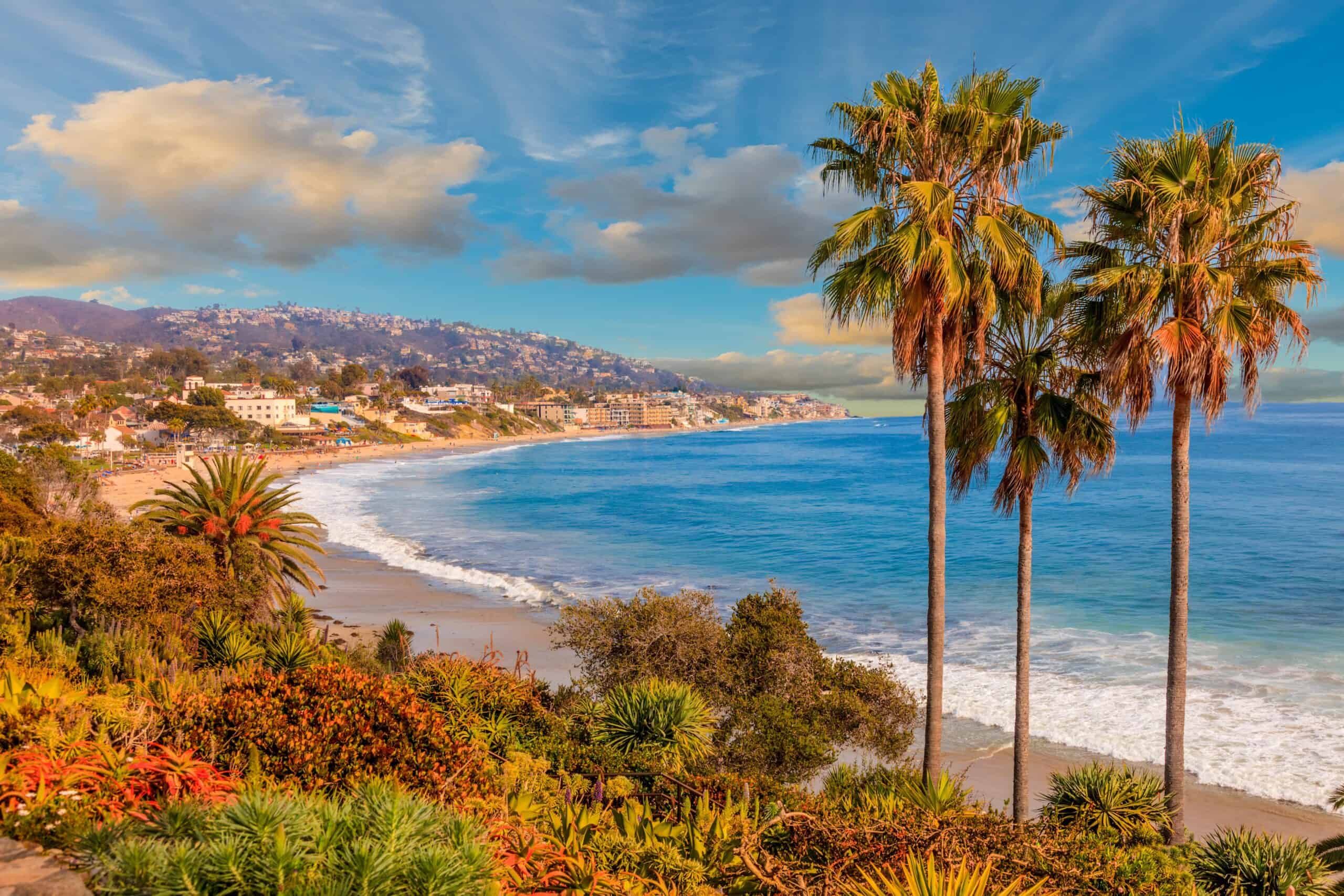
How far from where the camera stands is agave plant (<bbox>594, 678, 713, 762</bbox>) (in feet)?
28.9

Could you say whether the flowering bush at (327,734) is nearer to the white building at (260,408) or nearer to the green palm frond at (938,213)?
the green palm frond at (938,213)

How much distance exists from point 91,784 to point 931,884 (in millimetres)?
5421

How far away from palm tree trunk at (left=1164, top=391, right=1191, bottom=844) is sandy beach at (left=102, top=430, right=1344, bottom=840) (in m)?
2.63

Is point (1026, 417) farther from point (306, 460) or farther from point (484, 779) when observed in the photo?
point (306, 460)

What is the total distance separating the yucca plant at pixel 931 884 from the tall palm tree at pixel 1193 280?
22.5ft

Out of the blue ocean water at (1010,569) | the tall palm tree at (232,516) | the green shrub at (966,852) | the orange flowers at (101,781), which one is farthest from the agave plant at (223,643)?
the blue ocean water at (1010,569)

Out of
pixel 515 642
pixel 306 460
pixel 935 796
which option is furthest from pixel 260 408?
pixel 935 796

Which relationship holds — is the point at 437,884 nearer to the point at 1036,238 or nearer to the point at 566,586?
the point at 1036,238

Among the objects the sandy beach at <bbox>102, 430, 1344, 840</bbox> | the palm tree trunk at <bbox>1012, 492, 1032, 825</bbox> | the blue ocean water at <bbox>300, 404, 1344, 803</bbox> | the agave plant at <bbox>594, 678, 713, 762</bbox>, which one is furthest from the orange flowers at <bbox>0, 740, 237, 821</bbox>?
the blue ocean water at <bbox>300, 404, 1344, 803</bbox>

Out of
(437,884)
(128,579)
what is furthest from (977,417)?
(128,579)

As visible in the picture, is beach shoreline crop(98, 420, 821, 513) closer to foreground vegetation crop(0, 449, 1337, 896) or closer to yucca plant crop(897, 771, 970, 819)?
foreground vegetation crop(0, 449, 1337, 896)

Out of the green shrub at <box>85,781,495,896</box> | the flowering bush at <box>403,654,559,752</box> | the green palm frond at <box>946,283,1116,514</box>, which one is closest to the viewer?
the green shrub at <box>85,781,495,896</box>

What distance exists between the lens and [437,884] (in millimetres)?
3158

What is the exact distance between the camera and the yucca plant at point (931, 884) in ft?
11.8
